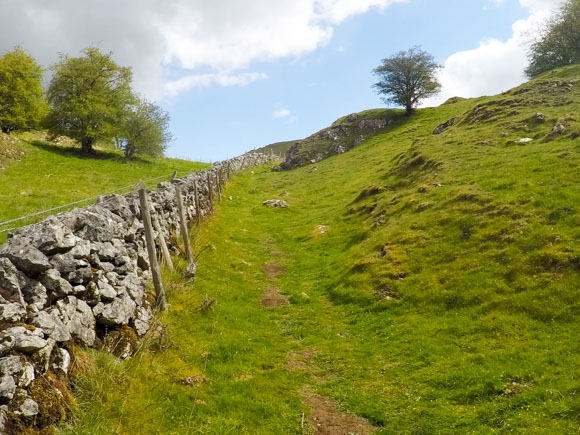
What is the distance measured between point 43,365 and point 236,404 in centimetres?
431

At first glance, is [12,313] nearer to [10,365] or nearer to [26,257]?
[10,365]

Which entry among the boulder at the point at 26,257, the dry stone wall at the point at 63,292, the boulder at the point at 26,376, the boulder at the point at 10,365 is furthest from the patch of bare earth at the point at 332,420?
the boulder at the point at 26,257

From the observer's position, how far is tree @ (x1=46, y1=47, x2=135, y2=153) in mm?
41562

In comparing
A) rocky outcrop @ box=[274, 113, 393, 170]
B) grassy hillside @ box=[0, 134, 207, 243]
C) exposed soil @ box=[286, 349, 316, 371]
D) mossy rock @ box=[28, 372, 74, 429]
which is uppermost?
rocky outcrop @ box=[274, 113, 393, 170]

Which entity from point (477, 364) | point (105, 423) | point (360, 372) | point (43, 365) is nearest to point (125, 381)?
point (105, 423)

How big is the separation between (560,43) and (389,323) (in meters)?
76.2

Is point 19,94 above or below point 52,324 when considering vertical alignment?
above

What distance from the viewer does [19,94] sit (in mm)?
39562

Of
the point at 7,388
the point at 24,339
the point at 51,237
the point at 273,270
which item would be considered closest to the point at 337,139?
the point at 273,270

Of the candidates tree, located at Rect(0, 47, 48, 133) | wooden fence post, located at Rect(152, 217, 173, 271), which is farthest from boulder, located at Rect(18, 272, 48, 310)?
tree, located at Rect(0, 47, 48, 133)

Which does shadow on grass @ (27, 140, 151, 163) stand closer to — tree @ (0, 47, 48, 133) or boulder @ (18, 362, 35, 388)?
tree @ (0, 47, 48, 133)

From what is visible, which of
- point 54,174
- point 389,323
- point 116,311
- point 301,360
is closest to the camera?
point 116,311

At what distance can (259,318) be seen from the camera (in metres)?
14.5

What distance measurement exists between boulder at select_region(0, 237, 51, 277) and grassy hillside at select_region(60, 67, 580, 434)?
6.78ft
